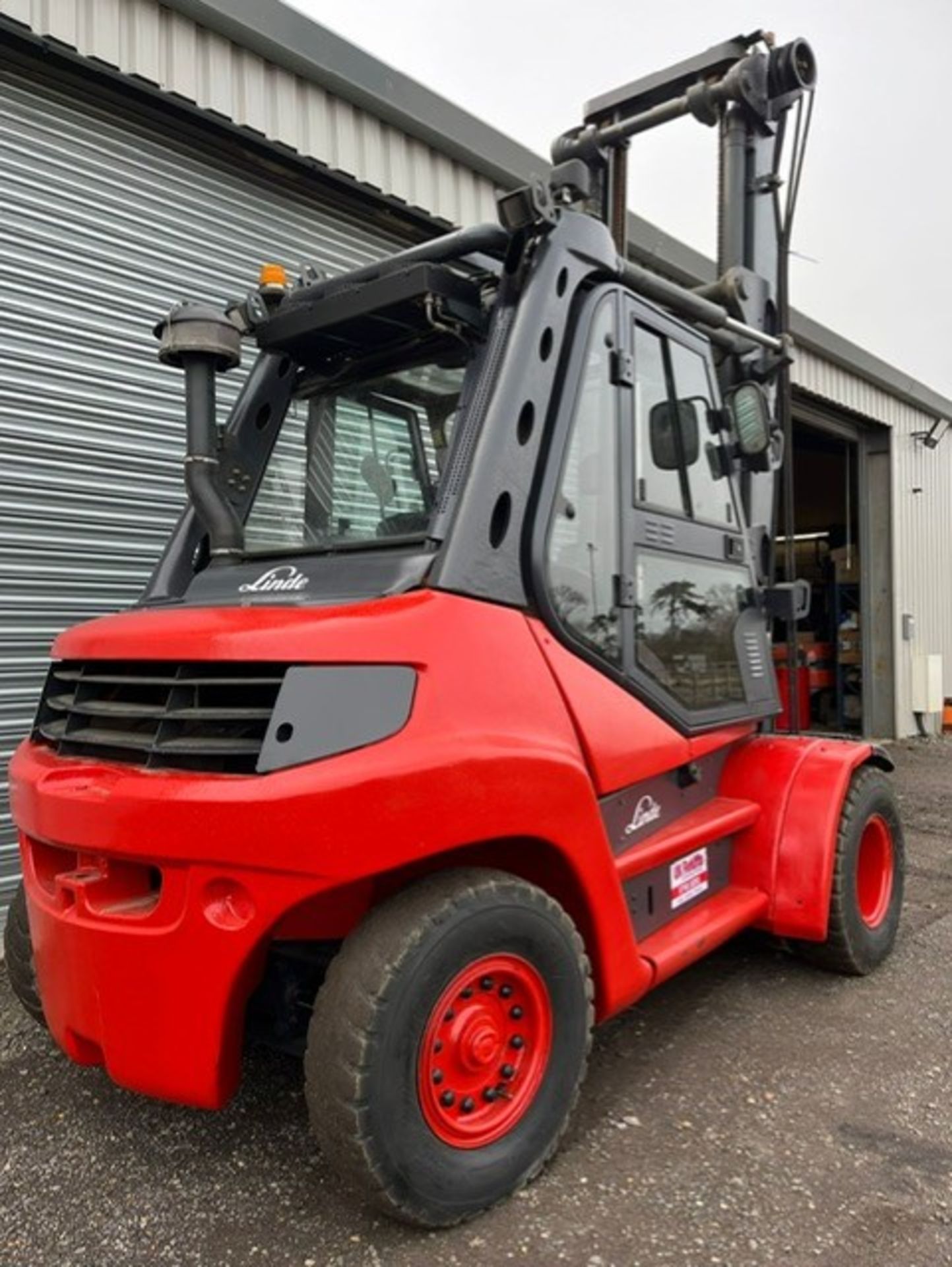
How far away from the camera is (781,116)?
4.33m

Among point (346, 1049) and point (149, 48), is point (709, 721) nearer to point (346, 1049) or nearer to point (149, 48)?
point (346, 1049)

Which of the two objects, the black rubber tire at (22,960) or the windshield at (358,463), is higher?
the windshield at (358,463)

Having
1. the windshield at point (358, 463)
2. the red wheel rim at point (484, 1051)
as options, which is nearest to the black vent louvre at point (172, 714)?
the windshield at point (358, 463)

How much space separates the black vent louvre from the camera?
7.19 ft

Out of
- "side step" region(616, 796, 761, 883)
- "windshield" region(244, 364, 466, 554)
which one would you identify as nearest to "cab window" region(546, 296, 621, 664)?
"windshield" region(244, 364, 466, 554)

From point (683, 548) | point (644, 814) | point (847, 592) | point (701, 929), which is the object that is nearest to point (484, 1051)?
point (644, 814)

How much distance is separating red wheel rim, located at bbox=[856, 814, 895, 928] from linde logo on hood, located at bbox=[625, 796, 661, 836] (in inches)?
57.6

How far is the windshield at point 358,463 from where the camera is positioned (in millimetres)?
2889

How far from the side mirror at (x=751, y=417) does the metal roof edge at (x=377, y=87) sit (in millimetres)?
3489

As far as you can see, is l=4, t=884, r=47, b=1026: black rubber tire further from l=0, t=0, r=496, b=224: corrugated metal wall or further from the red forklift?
l=0, t=0, r=496, b=224: corrugated metal wall

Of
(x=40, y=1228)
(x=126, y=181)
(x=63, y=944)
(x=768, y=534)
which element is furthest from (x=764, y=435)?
(x=126, y=181)

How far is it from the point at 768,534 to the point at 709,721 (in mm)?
1246

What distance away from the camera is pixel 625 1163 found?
2537 mm

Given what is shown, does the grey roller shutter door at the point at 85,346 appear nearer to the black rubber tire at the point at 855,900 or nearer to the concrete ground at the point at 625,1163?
the concrete ground at the point at 625,1163
